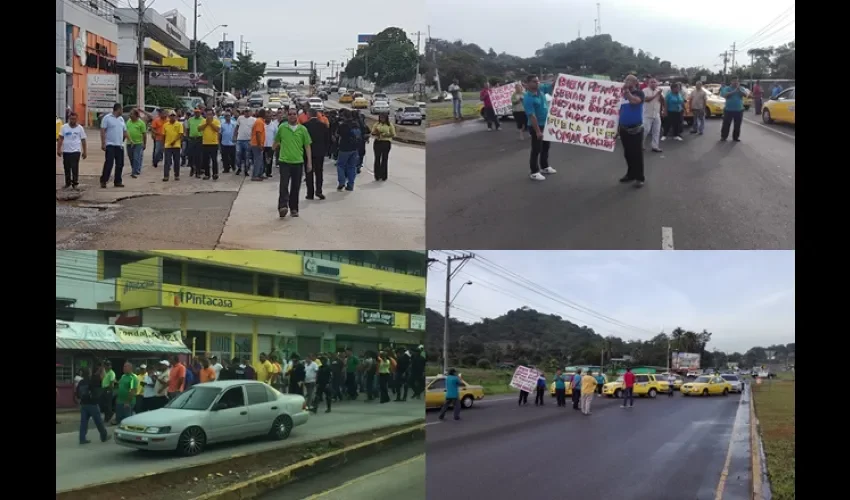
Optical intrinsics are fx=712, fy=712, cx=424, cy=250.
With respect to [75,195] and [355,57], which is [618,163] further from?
[75,195]

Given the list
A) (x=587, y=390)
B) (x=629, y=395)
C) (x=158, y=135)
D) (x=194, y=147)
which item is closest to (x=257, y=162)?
(x=194, y=147)

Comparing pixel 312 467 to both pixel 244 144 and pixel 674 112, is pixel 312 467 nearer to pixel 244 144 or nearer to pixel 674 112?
pixel 244 144

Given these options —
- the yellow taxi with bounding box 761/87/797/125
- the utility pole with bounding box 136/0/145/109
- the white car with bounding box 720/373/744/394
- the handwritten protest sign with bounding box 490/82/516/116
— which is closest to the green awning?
the utility pole with bounding box 136/0/145/109

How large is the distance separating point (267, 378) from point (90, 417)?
1.29m

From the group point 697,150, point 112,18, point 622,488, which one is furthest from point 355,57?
point 622,488

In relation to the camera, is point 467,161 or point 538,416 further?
point 538,416

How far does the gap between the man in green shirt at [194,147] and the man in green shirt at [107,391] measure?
200cm

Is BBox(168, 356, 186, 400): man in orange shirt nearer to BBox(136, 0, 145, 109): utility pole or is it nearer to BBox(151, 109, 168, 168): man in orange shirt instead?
BBox(151, 109, 168, 168): man in orange shirt

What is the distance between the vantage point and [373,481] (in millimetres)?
5613

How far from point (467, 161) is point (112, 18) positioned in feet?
11.0

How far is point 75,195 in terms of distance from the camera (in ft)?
19.0

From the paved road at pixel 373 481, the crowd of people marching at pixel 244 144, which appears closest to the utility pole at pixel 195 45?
the crowd of people marching at pixel 244 144

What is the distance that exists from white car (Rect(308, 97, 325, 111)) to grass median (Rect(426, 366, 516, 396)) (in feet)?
8.23

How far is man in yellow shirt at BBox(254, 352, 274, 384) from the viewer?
5645 mm
